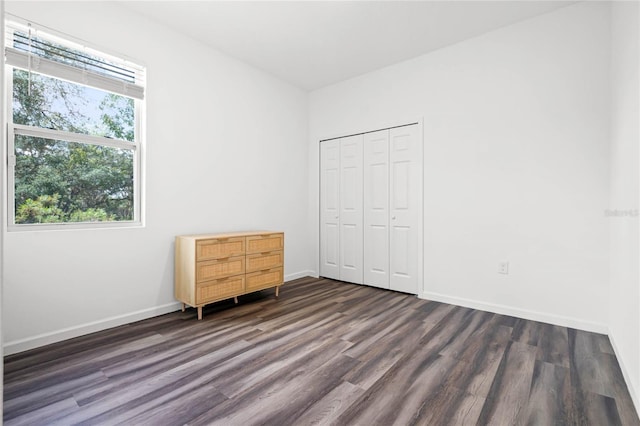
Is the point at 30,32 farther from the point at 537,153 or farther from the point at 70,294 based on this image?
the point at 537,153

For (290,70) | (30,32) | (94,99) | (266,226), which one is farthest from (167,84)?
(266,226)

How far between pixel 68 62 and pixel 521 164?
4.02 meters

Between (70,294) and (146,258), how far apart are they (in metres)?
0.62

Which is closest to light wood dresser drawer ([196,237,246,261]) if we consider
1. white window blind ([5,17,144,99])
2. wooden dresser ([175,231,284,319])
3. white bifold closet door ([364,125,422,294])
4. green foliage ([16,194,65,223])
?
wooden dresser ([175,231,284,319])

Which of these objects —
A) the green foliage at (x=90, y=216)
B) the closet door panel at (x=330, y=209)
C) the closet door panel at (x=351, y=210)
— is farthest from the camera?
the closet door panel at (x=330, y=209)

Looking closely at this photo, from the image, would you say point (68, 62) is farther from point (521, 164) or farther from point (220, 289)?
point (521, 164)

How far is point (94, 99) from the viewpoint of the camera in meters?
2.78

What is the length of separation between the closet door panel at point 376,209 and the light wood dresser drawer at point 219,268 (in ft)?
5.54

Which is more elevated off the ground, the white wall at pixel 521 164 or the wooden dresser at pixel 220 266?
the white wall at pixel 521 164

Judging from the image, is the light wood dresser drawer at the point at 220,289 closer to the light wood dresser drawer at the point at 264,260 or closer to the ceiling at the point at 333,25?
the light wood dresser drawer at the point at 264,260

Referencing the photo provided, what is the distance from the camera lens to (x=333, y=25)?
3.13 m

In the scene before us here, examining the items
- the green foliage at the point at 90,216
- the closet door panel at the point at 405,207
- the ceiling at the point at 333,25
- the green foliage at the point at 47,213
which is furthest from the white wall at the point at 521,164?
the green foliage at the point at 47,213

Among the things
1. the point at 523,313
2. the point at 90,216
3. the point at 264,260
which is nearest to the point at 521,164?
the point at 523,313

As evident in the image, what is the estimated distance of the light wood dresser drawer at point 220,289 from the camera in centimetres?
297
